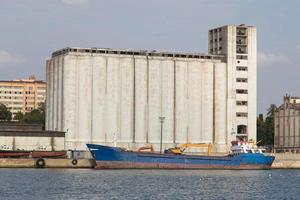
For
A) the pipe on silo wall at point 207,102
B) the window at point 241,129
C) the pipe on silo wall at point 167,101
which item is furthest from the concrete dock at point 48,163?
the window at point 241,129

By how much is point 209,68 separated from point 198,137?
49.6 ft

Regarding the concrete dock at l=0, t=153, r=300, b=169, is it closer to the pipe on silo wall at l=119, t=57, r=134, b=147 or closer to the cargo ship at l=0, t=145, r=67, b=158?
the cargo ship at l=0, t=145, r=67, b=158

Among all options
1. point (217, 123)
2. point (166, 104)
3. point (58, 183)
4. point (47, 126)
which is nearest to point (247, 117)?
point (217, 123)

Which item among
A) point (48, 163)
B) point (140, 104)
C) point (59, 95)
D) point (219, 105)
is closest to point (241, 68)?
point (219, 105)

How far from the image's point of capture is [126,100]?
164 metres

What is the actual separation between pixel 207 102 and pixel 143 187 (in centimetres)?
8246

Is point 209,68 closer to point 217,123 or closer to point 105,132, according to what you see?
point 217,123

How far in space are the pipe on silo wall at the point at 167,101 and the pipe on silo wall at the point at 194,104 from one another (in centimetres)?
401

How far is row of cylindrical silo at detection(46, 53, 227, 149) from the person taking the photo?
161000 mm

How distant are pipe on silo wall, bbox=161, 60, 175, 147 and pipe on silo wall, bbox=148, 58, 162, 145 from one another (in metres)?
0.93

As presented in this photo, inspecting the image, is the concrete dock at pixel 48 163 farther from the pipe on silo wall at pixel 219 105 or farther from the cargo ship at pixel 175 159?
the pipe on silo wall at pixel 219 105

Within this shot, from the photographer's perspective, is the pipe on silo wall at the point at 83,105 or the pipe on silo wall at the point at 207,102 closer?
the pipe on silo wall at the point at 83,105

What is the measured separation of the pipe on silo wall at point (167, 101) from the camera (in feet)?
547

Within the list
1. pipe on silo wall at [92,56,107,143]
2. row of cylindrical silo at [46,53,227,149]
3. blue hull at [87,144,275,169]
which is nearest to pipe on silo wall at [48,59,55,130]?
row of cylindrical silo at [46,53,227,149]
